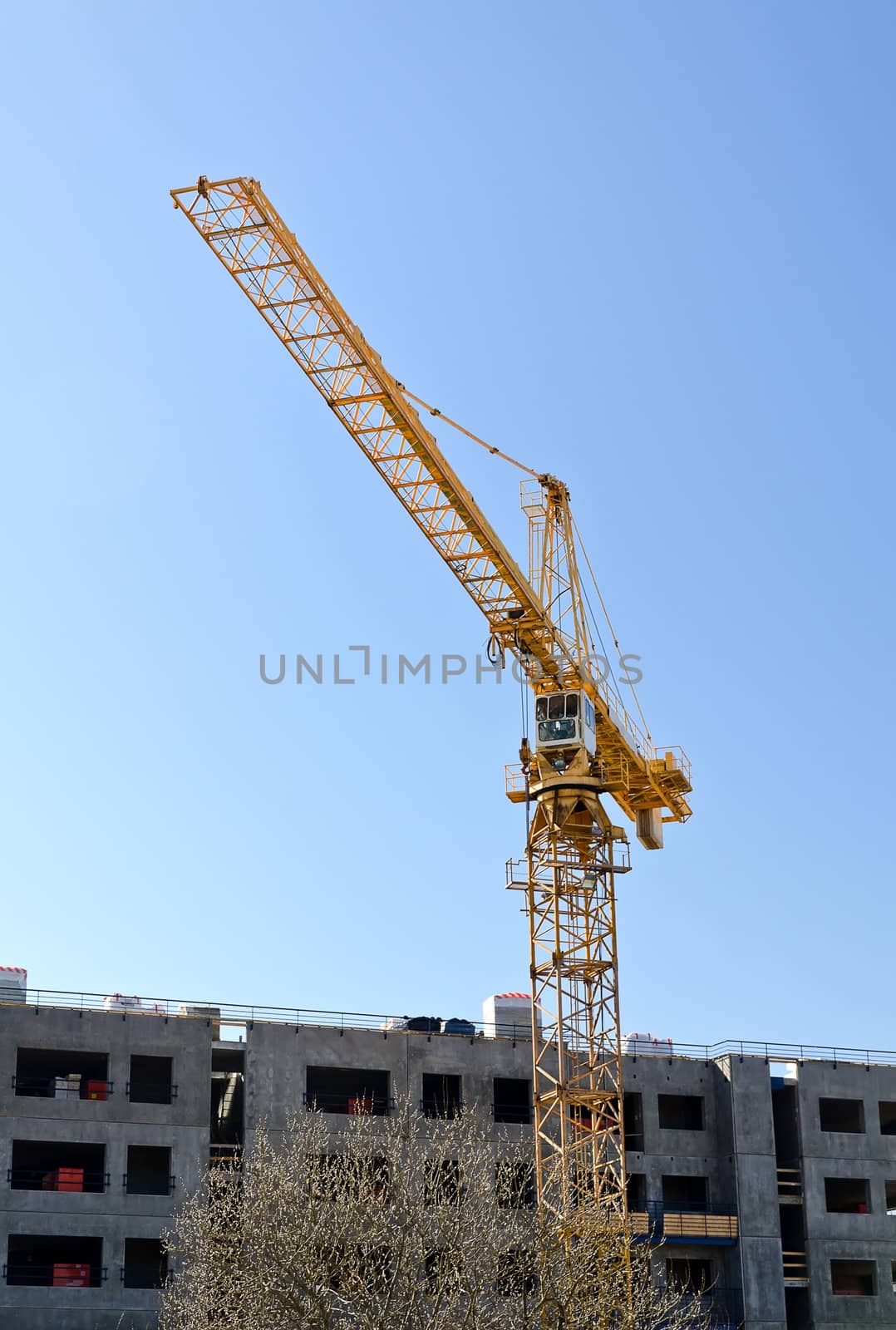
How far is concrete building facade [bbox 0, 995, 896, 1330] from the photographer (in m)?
59.9

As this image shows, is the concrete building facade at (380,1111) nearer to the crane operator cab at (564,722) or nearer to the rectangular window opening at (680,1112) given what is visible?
the rectangular window opening at (680,1112)

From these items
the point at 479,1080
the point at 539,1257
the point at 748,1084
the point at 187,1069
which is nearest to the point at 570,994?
the point at 479,1080

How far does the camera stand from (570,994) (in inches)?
2692

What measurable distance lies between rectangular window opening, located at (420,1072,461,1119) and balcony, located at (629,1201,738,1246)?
821 cm

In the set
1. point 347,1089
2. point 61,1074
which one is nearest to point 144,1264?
point 61,1074

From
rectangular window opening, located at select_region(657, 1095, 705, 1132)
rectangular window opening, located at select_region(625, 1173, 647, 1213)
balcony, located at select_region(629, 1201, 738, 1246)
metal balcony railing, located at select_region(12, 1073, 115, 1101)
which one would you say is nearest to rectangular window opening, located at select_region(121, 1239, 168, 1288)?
metal balcony railing, located at select_region(12, 1073, 115, 1101)

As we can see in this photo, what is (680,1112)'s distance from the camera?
75500 millimetres

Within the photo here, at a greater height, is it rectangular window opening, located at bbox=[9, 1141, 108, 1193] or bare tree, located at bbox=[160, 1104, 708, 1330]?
rectangular window opening, located at bbox=[9, 1141, 108, 1193]

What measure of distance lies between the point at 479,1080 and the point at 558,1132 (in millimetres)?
3844

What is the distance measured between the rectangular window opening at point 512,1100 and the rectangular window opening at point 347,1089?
4649mm

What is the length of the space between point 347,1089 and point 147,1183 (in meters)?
9.11

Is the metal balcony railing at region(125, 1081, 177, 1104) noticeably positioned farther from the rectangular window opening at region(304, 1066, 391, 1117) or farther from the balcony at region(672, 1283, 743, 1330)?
the balcony at region(672, 1283, 743, 1330)

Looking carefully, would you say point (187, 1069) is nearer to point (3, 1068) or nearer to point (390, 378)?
point (3, 1068)

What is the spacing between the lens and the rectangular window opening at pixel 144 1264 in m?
62.6
